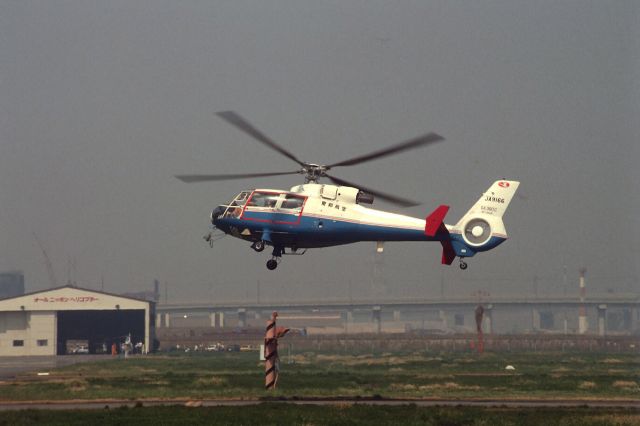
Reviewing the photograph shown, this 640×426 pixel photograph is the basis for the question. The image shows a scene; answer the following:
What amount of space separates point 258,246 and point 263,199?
2499mm

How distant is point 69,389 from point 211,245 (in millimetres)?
23371

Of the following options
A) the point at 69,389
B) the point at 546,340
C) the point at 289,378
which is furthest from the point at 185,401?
A: the point at 546,340

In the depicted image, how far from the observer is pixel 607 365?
97.9 m

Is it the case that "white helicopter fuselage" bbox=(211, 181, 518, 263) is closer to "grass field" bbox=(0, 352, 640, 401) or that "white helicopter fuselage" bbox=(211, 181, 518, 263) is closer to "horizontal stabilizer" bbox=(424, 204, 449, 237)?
"horizontal stabilizer" bbox=(424, 204, 449, 237)

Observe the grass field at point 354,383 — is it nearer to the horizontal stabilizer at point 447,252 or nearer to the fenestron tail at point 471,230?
the horizontal stabilizer at point 447,252

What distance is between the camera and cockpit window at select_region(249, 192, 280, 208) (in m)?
49.2

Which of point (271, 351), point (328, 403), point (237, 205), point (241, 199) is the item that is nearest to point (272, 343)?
point (271, 351)

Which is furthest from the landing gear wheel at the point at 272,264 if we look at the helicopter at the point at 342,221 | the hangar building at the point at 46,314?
the hangar building at the point at 46,314

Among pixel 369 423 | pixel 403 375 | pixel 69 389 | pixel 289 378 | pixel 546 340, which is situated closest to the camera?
pixel 369 423

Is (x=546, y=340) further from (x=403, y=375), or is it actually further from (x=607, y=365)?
(x=403, y=375)

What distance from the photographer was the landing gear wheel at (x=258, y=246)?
4919 cm

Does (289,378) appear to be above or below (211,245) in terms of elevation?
below

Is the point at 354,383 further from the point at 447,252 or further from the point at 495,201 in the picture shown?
the point at 495,201

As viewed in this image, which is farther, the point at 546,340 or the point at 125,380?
the point at 546,340
